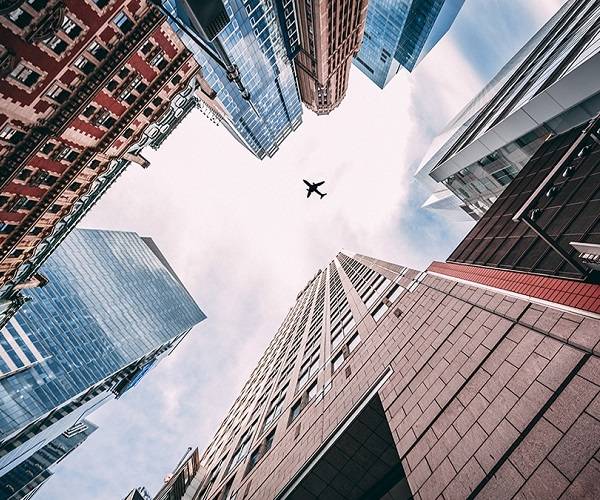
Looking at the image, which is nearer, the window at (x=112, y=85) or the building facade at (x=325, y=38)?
the window at (x=112, y=85)

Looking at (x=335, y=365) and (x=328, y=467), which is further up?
(x=335, y=365)

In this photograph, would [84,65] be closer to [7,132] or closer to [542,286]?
[7,132]

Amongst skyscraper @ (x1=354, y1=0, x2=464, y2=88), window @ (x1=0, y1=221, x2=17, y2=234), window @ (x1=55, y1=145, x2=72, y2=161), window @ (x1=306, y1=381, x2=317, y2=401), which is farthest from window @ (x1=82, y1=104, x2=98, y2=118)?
skyscraper @ (x1=354, y1=0, x2=464, y2=88)

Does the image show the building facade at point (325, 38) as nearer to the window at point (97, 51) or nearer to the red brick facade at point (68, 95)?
the red brick facade at point (68, 95)

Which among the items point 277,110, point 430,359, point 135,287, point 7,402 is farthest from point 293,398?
point 135,287

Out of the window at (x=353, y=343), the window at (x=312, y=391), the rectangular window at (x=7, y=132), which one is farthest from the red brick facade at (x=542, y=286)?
the rectangular window at (x=7, y=132)

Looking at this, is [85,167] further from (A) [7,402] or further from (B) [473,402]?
(A) [7,402]

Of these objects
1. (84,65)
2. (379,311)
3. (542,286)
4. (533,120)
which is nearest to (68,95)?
(84,65)
